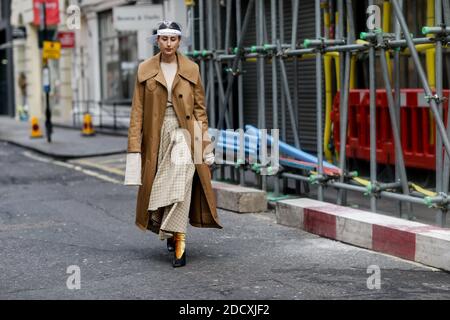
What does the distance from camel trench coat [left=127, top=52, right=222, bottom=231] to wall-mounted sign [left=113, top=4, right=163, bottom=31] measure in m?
9.73

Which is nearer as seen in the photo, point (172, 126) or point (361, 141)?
point (172, 126)

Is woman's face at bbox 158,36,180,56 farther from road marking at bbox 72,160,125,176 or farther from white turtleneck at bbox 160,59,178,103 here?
road marking at bbox 72,160,125,176

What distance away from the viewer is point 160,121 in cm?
712

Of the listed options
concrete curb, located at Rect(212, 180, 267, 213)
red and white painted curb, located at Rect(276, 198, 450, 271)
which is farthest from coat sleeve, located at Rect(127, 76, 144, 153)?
concrete curb, located at Rect(212, 180, 267, 213)

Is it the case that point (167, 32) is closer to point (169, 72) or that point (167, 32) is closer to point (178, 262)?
point (169, 72)

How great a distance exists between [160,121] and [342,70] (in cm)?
272

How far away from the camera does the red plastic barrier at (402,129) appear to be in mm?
10016

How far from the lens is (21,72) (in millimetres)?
36938

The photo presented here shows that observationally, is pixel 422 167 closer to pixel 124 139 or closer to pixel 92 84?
pixel 124 139

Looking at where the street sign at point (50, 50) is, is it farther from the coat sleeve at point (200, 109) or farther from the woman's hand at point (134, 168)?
the woman's hand at point (134, 168)

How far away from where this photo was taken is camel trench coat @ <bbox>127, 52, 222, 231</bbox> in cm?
712

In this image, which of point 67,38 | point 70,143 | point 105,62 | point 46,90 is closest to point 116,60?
point 105,62
